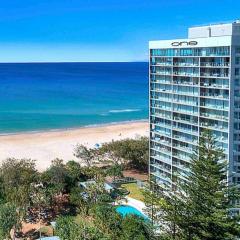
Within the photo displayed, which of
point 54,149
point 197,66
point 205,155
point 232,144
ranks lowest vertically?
point 54,149

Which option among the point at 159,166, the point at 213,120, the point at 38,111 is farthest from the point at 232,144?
the point at 38,111

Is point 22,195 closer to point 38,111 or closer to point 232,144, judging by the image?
point 232,144

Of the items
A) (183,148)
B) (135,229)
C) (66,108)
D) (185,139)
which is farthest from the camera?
(66,108)

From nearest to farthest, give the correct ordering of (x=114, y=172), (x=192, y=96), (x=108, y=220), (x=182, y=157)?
1. (x=108, y=220)
2. (x=192, y=96)
3. (x=182, y=157)
4. (x=114, y=172)

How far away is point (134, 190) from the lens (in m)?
46.0

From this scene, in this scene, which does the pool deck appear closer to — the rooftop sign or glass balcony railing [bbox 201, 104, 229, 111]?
glass balcony railing [bbox 201, 104, 229, 111]

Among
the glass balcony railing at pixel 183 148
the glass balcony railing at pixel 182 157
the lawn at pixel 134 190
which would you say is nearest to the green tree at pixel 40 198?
the lawn at pixel 134 190

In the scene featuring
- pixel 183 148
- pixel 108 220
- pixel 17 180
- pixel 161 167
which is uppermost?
pixel 183 148

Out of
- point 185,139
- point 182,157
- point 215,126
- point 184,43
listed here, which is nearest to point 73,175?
point 182,157

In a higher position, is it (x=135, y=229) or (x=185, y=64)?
(x=185, y=64)

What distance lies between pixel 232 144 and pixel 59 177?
52.1 ft

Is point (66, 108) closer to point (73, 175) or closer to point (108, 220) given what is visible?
point (73, 175)

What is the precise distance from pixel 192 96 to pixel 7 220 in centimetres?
1940

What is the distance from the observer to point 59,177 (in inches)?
1660
